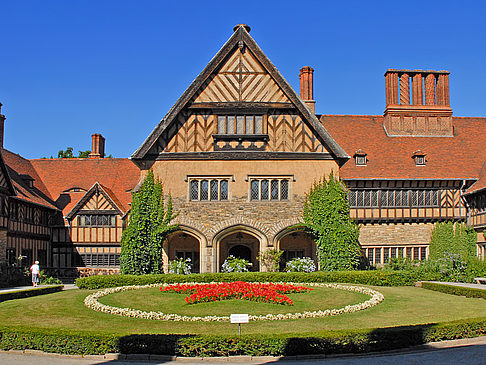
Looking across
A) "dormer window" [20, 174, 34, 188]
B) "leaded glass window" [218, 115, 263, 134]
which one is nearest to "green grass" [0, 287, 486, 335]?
"leaded glass window" [218, 115, 263, 134]

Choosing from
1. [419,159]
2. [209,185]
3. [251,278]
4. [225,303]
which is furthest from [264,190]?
[419,159]

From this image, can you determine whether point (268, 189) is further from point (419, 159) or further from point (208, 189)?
point (419, 159)

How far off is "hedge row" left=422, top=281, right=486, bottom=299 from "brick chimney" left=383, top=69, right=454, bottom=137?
46.4ft

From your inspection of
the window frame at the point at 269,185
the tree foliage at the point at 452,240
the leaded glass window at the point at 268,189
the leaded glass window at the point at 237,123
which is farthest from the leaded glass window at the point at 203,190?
the tree foliage at the point at 452,240

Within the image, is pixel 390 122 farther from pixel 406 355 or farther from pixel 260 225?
pixel 406 355

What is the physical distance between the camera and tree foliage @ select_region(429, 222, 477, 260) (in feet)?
101

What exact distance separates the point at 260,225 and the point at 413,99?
16.1m

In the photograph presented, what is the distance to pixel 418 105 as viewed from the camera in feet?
115

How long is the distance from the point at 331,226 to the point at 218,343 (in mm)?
15581

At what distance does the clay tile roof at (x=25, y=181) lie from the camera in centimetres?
3119

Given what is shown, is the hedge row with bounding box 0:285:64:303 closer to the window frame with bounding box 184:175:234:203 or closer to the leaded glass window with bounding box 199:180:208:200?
the window frame with bounding box 184:175:234:203

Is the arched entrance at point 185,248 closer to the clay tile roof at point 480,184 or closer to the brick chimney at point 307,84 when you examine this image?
the brick chimney at point 307,84

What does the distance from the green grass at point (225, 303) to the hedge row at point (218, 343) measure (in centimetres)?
440

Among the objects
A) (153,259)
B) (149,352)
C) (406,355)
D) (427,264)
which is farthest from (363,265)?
(149,352)
